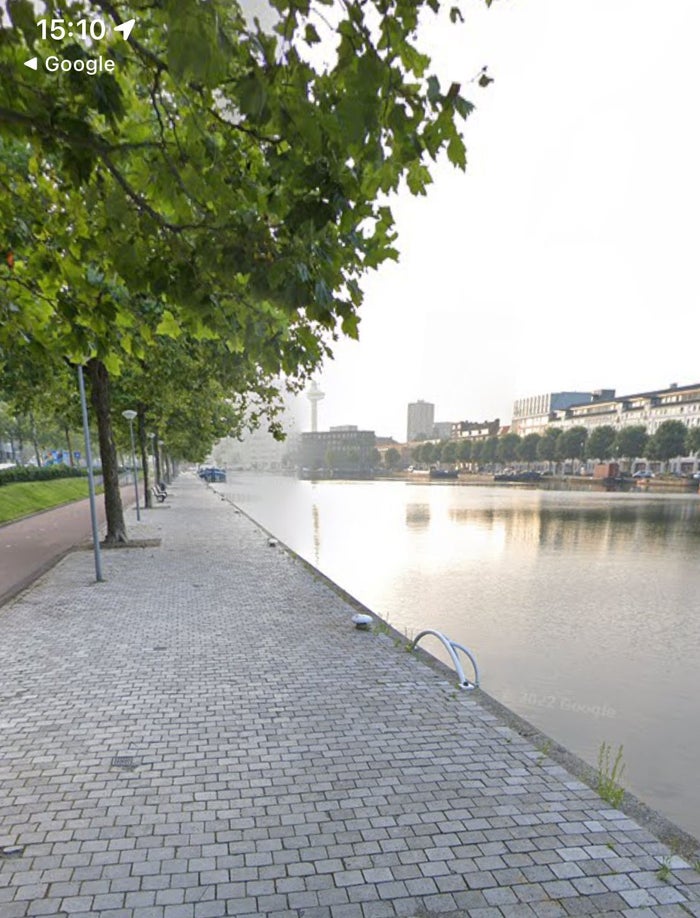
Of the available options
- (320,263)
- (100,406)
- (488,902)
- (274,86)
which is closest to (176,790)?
(488,902)

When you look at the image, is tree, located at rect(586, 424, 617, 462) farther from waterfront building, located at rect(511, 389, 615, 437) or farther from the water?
the water

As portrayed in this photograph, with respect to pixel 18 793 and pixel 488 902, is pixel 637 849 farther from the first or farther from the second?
pixel 18 793

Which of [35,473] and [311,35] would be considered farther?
[35,473]

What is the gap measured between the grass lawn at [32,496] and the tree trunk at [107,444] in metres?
7.60

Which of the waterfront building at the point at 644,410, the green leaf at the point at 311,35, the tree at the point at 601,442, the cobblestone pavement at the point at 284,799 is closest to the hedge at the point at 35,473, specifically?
the cobblestone pavement at the point at 284,799

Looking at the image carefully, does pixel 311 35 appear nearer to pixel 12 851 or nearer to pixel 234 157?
pixel 234 157

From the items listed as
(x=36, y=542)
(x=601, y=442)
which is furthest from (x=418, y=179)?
(x=601, y=442)

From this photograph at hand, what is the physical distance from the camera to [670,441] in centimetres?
8594

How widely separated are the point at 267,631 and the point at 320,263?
6.28 meters

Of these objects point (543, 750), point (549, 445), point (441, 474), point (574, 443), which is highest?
point (574, 443)

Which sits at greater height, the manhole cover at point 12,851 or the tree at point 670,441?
the tree at point 670,441

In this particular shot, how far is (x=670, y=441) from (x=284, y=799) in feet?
319

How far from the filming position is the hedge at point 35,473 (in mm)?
27125

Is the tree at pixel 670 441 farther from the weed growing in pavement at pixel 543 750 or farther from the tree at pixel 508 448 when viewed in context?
the weed growing in pavement at pixel 543 750
